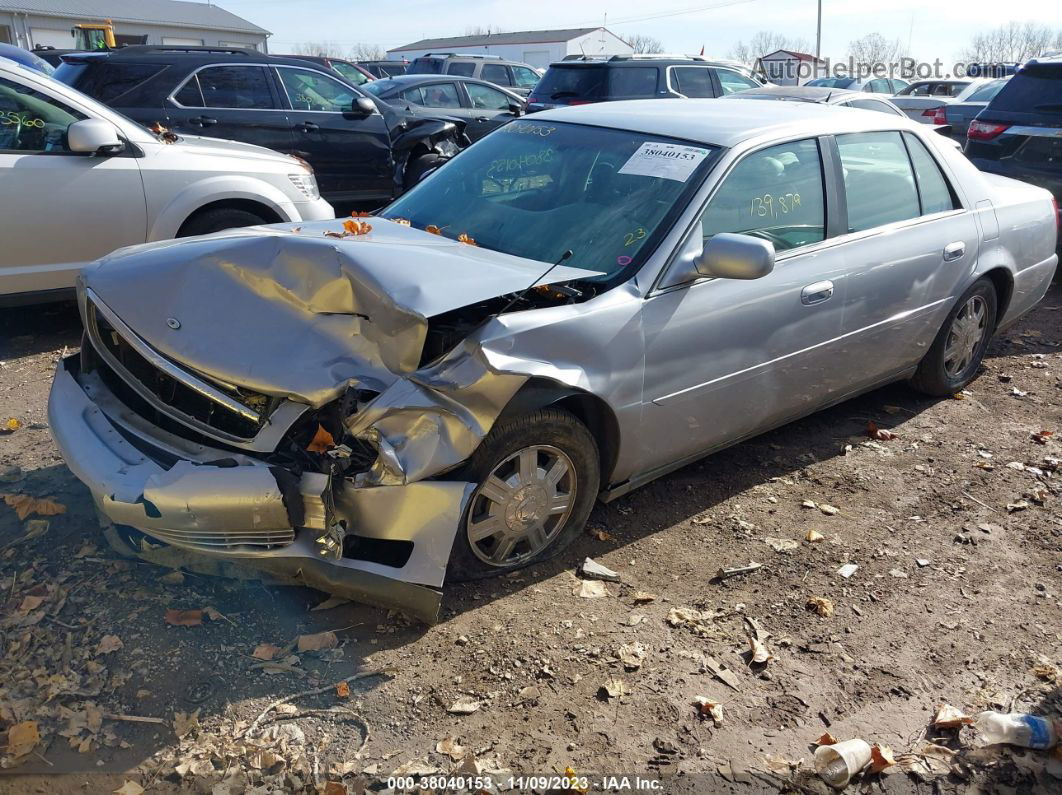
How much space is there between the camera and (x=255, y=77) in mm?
9188

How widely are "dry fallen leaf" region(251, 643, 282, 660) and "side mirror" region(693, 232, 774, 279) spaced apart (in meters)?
2.17

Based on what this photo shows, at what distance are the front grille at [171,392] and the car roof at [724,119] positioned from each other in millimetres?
2283

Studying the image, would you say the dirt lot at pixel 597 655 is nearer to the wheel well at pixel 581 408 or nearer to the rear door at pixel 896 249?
the wheel well at pixel 581 408

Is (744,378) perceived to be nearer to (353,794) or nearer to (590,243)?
(590,243)

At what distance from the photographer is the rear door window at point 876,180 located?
4.62 meters

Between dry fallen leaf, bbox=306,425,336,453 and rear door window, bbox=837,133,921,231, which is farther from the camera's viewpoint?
rear door window, bbox=837,133,921,231

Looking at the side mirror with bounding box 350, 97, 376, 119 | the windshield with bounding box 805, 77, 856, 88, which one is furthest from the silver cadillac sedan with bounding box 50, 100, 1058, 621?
the windshield with bounding box 805, 77, 856, 88

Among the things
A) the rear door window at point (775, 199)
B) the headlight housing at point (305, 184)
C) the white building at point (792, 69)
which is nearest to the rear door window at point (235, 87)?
the headlight housing at point (305, 184)

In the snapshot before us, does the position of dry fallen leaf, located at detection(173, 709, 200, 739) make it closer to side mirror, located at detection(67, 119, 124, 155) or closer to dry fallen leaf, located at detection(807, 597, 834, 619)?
dry fallen leaf, located at detection(807, 597, 834, 619)

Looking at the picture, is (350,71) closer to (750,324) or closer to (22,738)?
(750,324)

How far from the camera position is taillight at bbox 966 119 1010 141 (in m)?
8.52

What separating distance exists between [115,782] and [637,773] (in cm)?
150

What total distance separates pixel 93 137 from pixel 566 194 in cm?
348

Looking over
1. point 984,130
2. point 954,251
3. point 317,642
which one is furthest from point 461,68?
point 317,642
